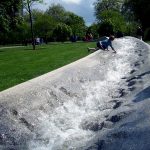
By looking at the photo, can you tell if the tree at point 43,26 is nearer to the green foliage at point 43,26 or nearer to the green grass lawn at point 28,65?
the green foliage at point 43,26

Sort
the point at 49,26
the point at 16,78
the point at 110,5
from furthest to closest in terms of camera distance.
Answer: the point at 110,5 < the point at 49,26 < the point at 16,78

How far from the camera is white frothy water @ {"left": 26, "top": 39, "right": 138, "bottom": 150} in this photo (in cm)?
1053

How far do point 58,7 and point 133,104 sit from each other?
109452 millimetres

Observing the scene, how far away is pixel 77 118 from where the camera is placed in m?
12.7

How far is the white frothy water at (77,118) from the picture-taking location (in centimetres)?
1053

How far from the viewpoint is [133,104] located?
12.5 metres

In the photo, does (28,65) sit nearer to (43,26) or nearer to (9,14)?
(9,14)

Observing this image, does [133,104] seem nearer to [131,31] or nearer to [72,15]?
[131,31]

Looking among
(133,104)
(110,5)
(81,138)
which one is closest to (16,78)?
(133,104)

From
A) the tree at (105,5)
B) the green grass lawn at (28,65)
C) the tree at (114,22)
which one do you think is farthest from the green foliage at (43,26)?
the green grass lawn at (28,65)

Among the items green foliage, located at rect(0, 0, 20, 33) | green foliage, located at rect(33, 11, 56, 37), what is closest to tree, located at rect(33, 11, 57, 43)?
green foliage, located at rect(33, 11, 56, 37)

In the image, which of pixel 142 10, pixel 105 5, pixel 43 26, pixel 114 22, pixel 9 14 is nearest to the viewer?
pixel 9 14

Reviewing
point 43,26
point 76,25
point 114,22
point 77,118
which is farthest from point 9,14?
point 76,25

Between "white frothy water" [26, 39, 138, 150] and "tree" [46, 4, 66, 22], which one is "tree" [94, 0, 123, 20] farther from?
"white frothy water" [26, 39, 138, 150]
